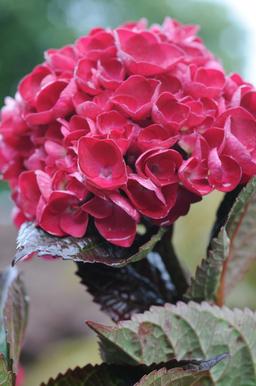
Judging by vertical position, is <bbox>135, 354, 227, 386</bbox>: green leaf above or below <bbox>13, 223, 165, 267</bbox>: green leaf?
below

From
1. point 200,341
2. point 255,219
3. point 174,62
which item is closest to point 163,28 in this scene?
point 174,62

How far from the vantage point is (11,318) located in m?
0.62

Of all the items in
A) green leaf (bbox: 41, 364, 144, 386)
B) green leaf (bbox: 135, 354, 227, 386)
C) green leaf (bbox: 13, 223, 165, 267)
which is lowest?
green leaf (bbox: 135, 354, 227, 386)

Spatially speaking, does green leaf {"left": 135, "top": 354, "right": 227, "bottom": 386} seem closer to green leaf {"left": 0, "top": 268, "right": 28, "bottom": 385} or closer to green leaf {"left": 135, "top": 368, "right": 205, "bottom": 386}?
green leaf {"left": 135, "top": 368, "right": 205, "bottom": 386}

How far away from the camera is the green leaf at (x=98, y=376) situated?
0.56 metres

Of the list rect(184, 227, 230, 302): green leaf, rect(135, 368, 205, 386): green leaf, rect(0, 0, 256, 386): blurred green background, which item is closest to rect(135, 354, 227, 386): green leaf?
rect(135, 368, 205, 386): green leaf

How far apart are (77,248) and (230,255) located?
0.26 m

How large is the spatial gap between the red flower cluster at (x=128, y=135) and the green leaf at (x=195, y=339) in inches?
3.7

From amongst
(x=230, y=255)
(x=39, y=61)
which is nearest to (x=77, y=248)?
(x=230, y=255)

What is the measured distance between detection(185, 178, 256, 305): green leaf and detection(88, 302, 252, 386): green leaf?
50 millimetres

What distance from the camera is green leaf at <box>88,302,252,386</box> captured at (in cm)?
57

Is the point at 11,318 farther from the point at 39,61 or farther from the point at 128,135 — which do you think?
the point at 39,61

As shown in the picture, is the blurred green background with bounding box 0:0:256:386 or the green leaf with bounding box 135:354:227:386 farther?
the blurred green background with bounding box 0:0:256:386

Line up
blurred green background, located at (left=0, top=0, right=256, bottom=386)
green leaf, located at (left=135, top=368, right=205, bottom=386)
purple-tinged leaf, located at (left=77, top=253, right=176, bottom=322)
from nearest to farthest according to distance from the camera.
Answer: green leaf, located at (left=135, top=368, right=205, bottom=386) → purple-tinged leaf, located at (left=77, top=253, right=176, bottom=322) → blurred green background, located at (left=0, top=0, right=256, bottom=386)
